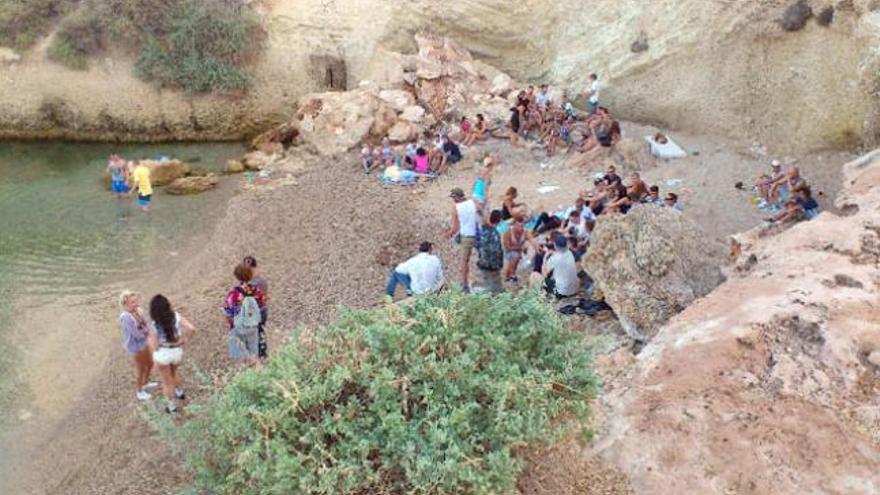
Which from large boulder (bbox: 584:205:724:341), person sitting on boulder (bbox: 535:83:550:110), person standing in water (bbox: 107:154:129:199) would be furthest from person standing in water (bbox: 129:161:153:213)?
large boulder (bbox: 584:205:724:341)

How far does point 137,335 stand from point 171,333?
483mm

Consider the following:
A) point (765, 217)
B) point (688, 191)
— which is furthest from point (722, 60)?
point (765, 217)

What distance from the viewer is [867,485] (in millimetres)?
5062

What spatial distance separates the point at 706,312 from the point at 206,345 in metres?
6.75

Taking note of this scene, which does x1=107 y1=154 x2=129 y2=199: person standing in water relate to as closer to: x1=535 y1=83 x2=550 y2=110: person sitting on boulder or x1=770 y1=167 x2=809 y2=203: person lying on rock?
x1=535 y1=83 x2=550 y2=110: person sitting on boulder

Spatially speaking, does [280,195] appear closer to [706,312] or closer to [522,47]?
[522,47]

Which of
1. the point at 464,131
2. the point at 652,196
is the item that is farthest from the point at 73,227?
the point at 652,196

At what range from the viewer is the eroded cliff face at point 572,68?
14898mm

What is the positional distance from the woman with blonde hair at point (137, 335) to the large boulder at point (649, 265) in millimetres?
5126

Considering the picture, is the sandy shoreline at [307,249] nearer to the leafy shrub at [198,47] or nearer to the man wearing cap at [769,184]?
the man wearing cap at [769,184]

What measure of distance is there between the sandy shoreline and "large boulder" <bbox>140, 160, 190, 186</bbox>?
1898mm

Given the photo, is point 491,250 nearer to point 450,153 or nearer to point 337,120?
point 450,153

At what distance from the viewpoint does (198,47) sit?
66.7 ft

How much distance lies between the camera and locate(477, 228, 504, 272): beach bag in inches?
440
